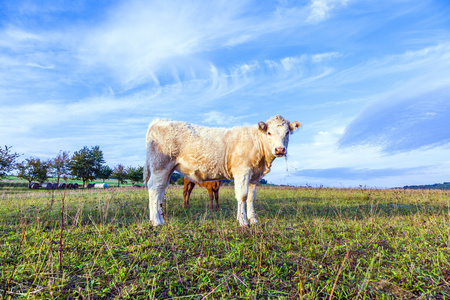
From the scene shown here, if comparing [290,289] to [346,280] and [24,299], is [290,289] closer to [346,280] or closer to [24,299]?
[346,280]

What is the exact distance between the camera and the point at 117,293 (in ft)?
10.3

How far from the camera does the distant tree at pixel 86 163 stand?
146 ft

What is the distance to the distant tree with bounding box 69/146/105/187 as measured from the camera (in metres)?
44.6

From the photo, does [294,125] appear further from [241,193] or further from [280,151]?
[241,193]

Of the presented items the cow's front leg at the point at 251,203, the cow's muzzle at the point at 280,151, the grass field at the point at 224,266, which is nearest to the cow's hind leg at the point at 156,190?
the grass field at the point at 224,266

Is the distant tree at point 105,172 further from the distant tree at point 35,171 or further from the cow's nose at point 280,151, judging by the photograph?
the cow's nose at point 280,151

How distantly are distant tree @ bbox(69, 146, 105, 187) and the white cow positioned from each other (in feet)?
140

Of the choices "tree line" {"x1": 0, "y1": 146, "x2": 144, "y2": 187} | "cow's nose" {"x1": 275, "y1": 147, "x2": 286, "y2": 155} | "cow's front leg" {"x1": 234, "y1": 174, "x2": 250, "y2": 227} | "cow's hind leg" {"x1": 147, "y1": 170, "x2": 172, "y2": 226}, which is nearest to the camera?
"cow's nose" {"x1": 275, "y1": 147, "x2": 286, "y2": 155}

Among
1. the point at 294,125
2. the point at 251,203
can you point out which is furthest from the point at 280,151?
the point at 251,203

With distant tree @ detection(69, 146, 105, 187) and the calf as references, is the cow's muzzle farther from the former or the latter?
distant tree @ detection(69, 146, 105, 187)

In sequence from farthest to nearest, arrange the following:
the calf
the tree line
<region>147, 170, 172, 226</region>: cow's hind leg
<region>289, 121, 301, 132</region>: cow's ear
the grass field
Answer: the tree line, the calf, <region>289, 121, 301, 132</region>: cow's ear, <region>147, 170, 172, 226</region>: cow's hind leg, the grass field

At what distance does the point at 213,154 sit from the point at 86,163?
153ft

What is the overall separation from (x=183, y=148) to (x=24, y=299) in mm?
4929

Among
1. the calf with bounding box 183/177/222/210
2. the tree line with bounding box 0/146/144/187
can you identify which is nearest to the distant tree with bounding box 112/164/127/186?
the tree line with bounding box 0/146/144/187
